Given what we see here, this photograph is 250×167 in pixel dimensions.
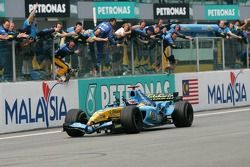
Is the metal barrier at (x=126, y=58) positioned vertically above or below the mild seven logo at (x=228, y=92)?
above

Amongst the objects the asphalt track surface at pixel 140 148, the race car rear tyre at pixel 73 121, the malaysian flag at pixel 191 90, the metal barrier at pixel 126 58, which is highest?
the metal barrier at pixel 126 58

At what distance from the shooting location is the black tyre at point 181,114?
1816 cm

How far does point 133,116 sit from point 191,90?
384 inches

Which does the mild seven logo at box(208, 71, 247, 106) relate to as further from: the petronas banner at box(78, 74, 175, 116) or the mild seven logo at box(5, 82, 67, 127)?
the mild seven logo at box(5, 82, 67, 127)

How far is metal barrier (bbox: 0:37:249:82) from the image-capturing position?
20578 millimetres

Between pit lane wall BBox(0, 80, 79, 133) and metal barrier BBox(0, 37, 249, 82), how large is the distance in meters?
0.33

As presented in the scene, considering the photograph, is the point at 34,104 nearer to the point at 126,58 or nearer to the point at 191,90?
the point at 126,58

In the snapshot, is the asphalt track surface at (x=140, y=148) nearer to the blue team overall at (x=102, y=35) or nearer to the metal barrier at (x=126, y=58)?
the metal barrier at (x=126, y=58)

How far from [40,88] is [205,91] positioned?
7511 millimetres

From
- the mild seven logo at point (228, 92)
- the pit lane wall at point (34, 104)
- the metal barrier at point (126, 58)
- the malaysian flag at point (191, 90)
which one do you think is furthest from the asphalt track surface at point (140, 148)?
the mild seven logo at point (228, 92)

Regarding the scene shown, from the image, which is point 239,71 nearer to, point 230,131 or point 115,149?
point 230,131

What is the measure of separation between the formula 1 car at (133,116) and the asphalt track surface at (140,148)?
0.21 meters

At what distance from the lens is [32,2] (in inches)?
1688

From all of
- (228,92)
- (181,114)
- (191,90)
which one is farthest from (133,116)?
(228,92)
